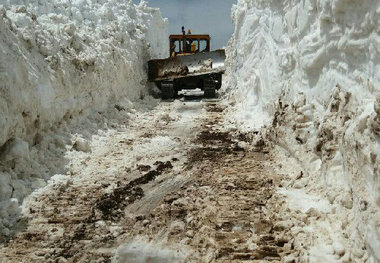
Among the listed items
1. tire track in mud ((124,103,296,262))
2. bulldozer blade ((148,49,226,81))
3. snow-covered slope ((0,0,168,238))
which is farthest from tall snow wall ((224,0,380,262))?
bulldozer blade ((148,49,226,81))

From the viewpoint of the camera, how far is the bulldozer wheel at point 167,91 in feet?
42.7

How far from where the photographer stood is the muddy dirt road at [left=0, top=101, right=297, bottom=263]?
338 cm

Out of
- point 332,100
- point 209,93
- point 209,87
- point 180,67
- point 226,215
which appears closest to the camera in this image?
point 226,215

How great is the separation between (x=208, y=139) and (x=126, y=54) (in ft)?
17.8

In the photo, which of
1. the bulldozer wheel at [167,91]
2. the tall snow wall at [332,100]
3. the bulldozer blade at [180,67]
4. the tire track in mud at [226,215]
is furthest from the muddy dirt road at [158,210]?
the bulldozer blade at [180,67]

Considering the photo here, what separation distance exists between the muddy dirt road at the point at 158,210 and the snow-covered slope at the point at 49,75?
43cm

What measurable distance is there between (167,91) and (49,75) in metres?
6.89

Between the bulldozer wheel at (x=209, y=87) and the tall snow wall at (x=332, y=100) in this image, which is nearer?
the tall snow wall at (x=332, y=100)

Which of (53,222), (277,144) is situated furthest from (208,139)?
(53,222)

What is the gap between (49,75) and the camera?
6426mm

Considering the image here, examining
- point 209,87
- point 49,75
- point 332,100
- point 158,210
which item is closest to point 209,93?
point 209,87

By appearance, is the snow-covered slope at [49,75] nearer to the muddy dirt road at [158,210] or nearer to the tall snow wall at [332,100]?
the muddy dirt road at [158,210]

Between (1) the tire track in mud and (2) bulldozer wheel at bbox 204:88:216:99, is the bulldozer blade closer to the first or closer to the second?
(2) bulldozer wheel at bbox 204:88:216:99

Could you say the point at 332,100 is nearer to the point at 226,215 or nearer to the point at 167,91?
the point at 226,215
